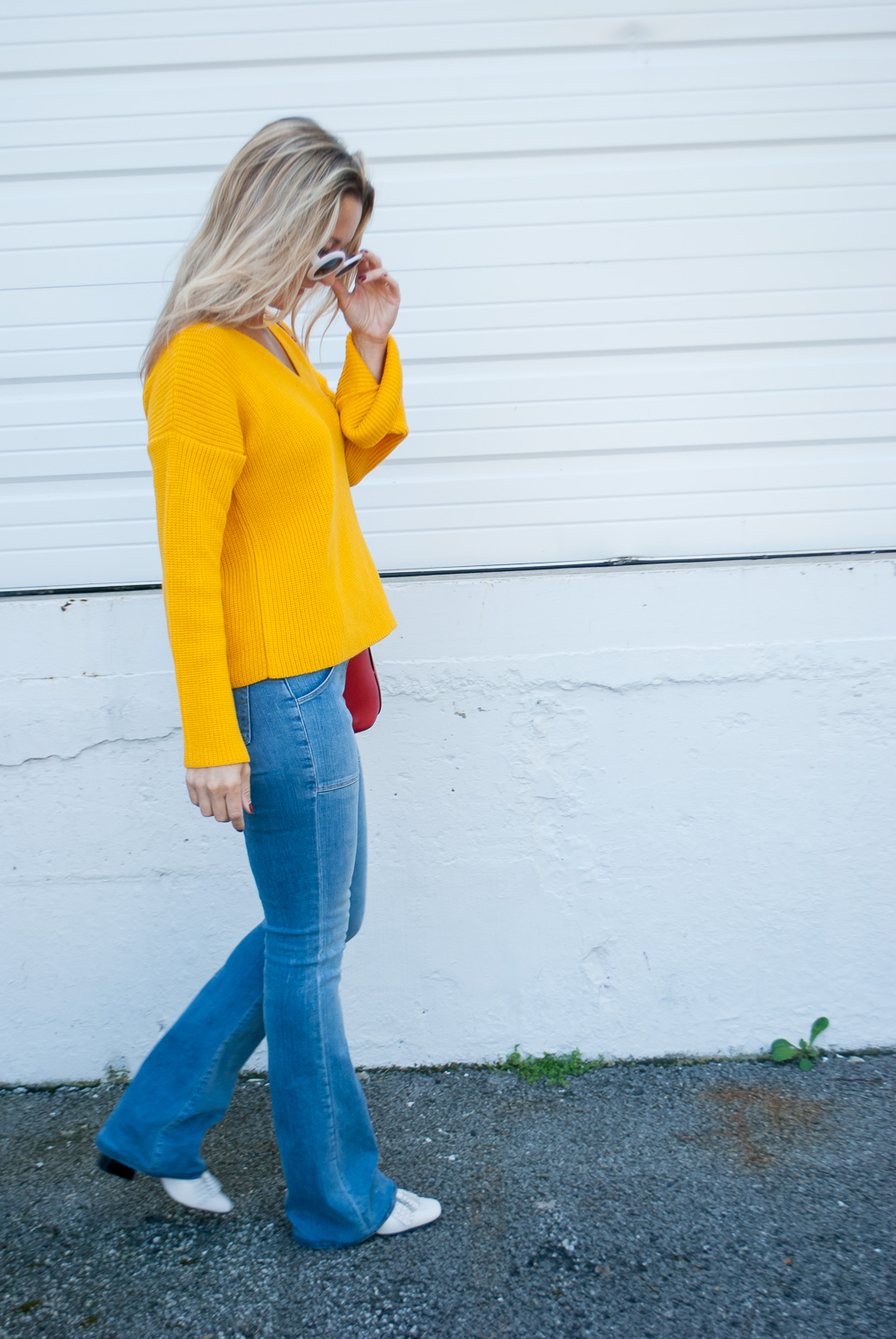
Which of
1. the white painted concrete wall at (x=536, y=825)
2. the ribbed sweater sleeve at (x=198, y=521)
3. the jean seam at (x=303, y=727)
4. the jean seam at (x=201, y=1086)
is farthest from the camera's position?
the white painted concrete wall at (x=536, y=825)

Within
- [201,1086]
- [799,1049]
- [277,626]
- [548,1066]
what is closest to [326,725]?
[277,626]

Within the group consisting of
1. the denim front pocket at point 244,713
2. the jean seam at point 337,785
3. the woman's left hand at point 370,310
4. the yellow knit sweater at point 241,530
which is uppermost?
the woman's left hand at point 370,310

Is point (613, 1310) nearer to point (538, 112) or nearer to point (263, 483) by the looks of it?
point (263, 483)

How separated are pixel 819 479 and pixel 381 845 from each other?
1522mm

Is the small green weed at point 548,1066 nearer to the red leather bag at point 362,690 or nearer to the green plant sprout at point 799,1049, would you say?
the green plant sprout at point 799,1049

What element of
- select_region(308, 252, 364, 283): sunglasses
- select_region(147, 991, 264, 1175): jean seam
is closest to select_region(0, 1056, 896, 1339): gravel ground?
select_region(147, 991, 264, 1175): jean seam

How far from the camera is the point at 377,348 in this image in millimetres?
1850

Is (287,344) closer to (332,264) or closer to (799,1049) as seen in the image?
(332,264)

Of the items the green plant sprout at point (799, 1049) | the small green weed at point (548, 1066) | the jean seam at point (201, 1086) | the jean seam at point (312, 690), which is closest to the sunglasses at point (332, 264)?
the jean seam at point (312, 690)

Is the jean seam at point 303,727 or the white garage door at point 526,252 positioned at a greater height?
the white garage door at point 526,252

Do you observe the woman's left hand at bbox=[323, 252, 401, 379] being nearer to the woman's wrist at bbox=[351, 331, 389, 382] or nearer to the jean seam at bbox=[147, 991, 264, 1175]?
the woman's wrist at bbox=[351, 331, 389, 382]

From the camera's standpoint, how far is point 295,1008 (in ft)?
5.41

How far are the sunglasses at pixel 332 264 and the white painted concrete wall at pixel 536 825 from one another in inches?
35.0

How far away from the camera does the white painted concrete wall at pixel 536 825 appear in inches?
93.1
